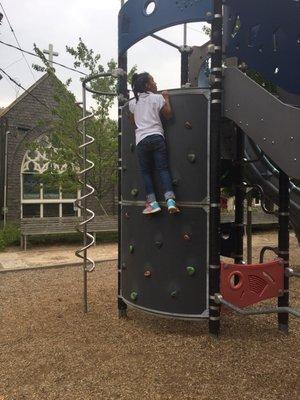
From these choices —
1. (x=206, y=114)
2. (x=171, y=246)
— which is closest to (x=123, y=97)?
(x=206, y=114)

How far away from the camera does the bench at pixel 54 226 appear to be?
11.4 meters

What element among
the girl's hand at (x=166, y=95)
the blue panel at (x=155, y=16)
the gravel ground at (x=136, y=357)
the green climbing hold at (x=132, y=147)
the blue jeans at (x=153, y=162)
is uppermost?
the blue panel at (x=155, y=16)

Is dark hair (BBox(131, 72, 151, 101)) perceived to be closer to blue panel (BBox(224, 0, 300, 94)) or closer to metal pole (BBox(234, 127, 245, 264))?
blue panel (BBox(224, 0, 300, 94))

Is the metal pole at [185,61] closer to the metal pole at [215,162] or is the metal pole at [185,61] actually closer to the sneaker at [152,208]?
the metal pole at [215,162]

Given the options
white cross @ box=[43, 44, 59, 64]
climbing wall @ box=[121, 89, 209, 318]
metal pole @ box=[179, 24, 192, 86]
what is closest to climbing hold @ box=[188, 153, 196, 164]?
climbing wall @ box=[121, 89, 209, 318]

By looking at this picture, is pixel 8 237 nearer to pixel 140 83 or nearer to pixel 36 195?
pixel 36 195

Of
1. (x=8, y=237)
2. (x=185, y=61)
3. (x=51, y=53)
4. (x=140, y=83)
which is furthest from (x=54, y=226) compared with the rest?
(x=140, y=83)

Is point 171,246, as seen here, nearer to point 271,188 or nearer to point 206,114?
point 206,114

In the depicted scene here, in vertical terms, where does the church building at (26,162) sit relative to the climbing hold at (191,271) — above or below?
above

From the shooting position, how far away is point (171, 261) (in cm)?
412

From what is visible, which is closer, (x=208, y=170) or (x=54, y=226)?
(x=208, y=170)

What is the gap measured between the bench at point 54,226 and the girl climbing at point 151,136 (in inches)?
286

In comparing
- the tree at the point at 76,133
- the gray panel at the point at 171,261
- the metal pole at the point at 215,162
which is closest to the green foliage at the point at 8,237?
the tree at the point at 76,133

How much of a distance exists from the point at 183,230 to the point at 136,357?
4.08ft
